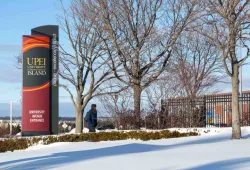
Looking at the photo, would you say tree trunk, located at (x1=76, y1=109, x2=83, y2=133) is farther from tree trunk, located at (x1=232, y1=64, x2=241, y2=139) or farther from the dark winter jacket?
tree trunk, located at (x1=232, y1=64, x2=241, y2=139)

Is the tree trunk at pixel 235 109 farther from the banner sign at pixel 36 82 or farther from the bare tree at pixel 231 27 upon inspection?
the banner sign at pixel 36 82

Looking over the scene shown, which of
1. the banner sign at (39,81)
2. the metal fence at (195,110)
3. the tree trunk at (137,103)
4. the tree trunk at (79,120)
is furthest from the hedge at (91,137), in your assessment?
the tree trunk at (79,120)

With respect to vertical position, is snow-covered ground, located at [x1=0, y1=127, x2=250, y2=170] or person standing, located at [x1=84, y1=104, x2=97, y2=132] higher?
person standing, located at [x1=84, y1=104, x2=97, y2=132]

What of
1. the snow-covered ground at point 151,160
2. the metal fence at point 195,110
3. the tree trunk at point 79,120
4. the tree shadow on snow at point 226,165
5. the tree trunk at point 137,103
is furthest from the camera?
the tree trunk at point 79,120

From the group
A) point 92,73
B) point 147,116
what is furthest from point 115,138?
point 92,73

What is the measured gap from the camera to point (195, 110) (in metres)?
25.4

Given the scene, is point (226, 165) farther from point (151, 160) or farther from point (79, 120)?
point (79, 120)

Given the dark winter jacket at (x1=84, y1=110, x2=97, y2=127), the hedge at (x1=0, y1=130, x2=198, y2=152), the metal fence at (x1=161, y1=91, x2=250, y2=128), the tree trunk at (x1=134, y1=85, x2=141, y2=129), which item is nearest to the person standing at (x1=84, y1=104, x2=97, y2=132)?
the dark winter jacket at (x1=84, y1=110, x2=97, y2=127)

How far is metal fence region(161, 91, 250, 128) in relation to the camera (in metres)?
25.1

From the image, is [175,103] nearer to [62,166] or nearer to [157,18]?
[157,18]

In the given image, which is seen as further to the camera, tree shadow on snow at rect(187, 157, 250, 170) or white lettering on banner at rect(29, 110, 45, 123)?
white lettering on banner at rect(29, 110, 45, 123)

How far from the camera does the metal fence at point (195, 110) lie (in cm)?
2514

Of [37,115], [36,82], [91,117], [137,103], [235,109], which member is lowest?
[91,117]

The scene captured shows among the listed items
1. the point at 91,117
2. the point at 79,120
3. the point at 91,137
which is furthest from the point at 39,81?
the point at 79,120
